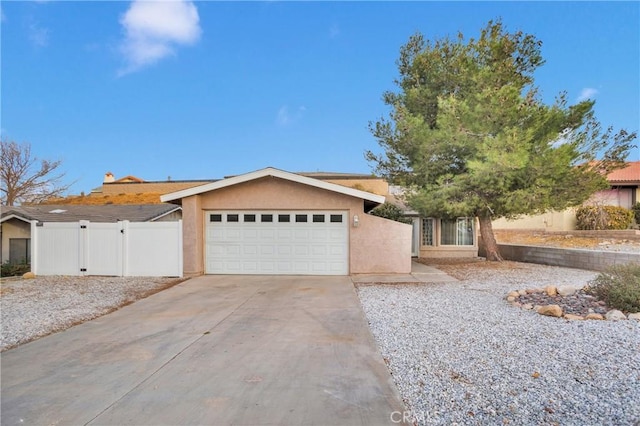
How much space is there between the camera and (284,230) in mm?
12250

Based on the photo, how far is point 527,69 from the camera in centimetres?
1345

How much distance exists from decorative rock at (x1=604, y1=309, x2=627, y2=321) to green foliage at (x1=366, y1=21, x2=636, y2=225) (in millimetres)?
5977

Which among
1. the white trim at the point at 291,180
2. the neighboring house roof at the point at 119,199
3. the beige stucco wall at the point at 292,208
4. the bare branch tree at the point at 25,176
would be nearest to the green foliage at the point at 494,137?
the beige stucco wall at the point at 292,208

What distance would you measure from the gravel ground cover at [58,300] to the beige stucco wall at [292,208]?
1482 mm

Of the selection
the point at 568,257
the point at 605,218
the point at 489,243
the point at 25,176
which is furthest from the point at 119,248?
the point at 605,218

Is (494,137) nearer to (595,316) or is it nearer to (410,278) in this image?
(410,278)

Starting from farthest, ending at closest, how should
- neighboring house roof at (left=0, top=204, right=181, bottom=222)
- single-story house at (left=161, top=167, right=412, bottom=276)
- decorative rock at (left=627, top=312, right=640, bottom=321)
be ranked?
neighboring house roof at (left=0, top=204, right=181, bottom=222), single-story house at (left=161, top=167, right=412, bottom=276), decorative rock at (left=627, top=312, right=640, bottom=321)

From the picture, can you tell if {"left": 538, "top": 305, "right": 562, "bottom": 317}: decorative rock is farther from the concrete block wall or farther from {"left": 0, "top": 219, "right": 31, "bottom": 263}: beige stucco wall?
{"left": 0, "top": 219, "right": 31, "bottom": 263}: beige stucco wall

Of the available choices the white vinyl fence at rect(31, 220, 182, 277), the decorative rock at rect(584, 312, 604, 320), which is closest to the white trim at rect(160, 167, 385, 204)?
the white vinyl fence at rect(31, 220, 182, 277)

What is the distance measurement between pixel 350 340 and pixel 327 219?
7033 millimetres

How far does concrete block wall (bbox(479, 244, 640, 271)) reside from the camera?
37.7 ft

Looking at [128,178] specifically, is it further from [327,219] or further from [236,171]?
[327,219]

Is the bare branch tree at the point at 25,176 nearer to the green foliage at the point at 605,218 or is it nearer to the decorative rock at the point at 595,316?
the decorative rock at the point at 595,316

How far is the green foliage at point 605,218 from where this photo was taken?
1969cm
